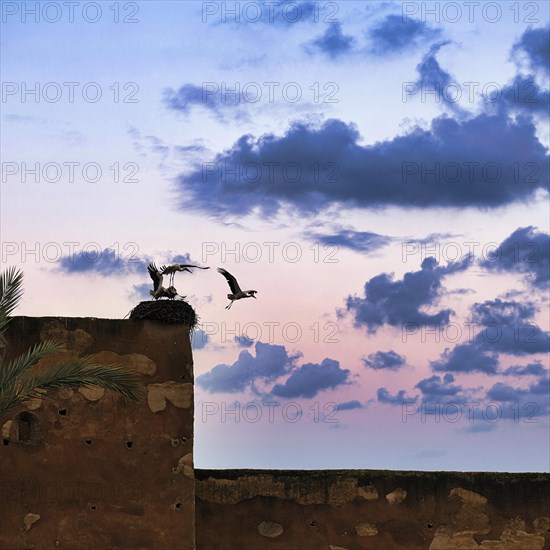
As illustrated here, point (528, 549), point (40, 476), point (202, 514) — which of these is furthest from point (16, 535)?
point (528, 549)

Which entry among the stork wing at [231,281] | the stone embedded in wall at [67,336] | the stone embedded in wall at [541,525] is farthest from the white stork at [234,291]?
the stone embedded in wall at [541,525]

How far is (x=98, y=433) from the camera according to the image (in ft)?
42.6

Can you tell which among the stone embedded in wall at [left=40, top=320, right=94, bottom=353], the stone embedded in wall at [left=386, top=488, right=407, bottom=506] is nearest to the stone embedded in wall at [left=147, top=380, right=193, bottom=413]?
the stone embedded in wall at [left=40, top=320, right=94, bottom=353]

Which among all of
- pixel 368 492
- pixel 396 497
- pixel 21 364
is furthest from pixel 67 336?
pixel 396 497

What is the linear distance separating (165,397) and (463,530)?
A: 4120 mm

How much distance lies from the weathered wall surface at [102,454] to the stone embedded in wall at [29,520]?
1cm

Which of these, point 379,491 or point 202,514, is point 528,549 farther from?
point 202,514

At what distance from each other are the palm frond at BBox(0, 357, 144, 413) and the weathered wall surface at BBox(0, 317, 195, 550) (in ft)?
2.81

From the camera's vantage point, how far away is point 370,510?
545 inches

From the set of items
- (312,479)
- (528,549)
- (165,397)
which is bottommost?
(528,549)

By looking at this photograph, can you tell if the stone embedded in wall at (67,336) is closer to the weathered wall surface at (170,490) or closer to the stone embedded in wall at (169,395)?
the weathered wall surface at (170,490)

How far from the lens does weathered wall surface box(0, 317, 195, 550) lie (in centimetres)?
1273

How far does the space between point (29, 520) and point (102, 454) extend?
1.10m

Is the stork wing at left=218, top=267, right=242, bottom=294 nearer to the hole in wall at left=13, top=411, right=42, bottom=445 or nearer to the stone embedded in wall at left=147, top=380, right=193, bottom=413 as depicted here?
the stone embedded in wall at left=147, top=380, right=193, bottom=413
